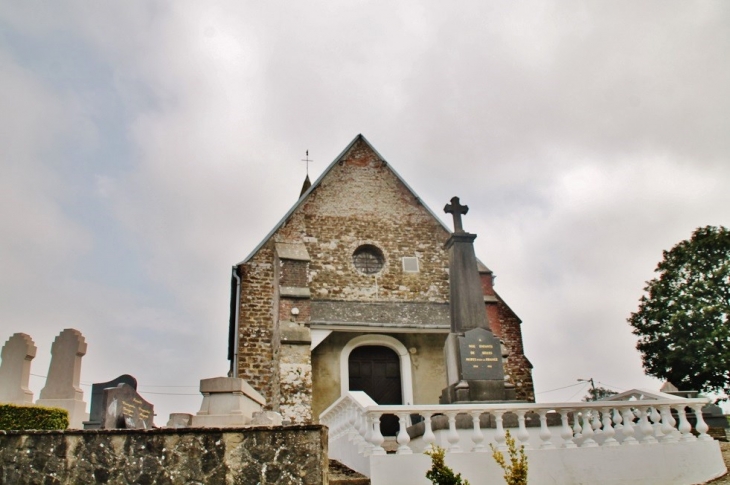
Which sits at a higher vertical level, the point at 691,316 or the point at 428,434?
the point at 691,316

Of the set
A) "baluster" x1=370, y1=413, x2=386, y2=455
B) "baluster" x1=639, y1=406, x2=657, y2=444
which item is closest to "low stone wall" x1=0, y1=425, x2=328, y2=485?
"baluster" x1=370, y1=413, x2=386, y2=455

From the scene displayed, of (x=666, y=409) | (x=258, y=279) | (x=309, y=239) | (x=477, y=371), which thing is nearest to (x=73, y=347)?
(x=258, y=279)

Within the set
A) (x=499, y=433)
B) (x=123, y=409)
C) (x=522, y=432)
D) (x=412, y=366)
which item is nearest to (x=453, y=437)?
(x=499, y=433)

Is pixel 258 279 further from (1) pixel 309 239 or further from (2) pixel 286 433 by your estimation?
(2) pixel 286 433

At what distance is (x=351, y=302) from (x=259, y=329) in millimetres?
2526

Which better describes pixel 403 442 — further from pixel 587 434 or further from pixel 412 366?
pixel 412 366

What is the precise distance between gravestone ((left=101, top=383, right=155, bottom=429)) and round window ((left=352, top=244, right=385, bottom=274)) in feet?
28.6

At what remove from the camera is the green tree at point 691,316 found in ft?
71.6

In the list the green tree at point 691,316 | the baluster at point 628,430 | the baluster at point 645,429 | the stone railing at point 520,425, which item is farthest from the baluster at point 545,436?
the green tree at point 691,316

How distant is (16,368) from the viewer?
1367 centimetres

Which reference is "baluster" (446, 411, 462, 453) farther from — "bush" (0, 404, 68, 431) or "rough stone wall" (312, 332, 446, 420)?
"rough stone wall" (312, 332, 446, 420)

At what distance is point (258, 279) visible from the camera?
51.0 feet

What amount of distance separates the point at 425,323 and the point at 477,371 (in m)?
5.37

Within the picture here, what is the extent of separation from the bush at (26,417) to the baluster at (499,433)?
7413 millimetres
